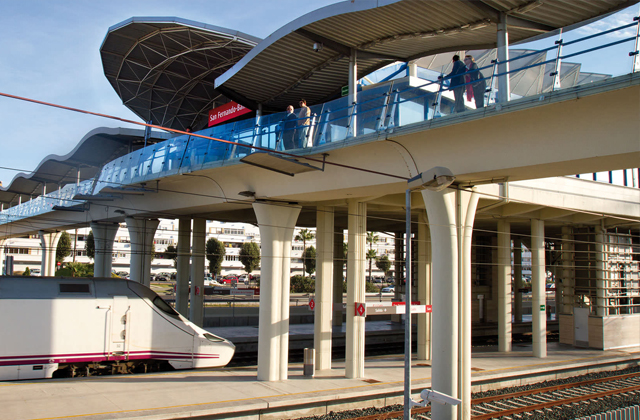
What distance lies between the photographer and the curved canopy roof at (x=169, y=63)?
29.8 meters

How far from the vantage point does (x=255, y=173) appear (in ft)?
61.5

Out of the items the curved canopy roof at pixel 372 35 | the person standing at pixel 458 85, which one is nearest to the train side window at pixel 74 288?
the curved canopy roof at pixel 372 35

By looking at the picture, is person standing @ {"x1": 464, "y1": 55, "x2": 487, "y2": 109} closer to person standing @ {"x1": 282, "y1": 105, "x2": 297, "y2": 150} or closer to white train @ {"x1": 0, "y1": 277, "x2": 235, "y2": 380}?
person standing @ {"x1": 282, "y1": 105, "x2": 297, "y2": 150}

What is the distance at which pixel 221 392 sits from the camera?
1595cm

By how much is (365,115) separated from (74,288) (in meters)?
11.9

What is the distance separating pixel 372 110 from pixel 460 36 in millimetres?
3412

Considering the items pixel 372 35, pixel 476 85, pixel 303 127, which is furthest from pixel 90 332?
pixel 476 85

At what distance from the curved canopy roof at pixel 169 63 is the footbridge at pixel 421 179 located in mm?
9879

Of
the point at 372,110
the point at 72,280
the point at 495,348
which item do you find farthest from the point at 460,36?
the point at 495,348

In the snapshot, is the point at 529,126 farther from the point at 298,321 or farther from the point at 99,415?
the point at 298,321

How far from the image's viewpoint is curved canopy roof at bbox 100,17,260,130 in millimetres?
29828

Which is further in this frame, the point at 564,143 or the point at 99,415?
the point at 99,415

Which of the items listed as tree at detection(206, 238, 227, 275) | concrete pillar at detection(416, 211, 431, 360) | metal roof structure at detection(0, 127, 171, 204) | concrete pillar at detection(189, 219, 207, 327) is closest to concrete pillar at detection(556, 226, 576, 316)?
concrete pillar at detection(416, 211, 431, 360)

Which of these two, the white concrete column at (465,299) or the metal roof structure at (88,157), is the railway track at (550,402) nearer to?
the white concrete column at (465,299)
